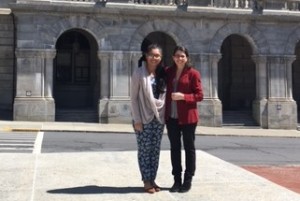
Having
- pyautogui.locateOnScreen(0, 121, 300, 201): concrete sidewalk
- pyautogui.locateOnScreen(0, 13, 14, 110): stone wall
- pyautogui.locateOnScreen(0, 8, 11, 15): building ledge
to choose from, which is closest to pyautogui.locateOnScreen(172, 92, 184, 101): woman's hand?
pyautogui.locateOnScreen(0, 121, 300, 201): concrete sidewalk

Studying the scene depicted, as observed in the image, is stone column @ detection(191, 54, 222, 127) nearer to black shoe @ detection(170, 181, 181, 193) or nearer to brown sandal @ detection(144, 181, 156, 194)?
black shoe @ detection(170, 181, 181, 193)

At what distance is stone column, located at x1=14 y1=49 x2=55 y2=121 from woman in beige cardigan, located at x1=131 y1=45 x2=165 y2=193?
17.2 meters

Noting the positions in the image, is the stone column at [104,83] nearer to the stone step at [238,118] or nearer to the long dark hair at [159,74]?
the stone step at [238,118]

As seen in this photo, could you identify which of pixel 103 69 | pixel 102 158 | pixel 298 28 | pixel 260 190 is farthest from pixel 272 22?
pixel 260 190

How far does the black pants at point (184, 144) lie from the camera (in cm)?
656

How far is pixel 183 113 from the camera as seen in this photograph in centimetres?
651

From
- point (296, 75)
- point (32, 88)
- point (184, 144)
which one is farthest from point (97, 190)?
point (296, 75)

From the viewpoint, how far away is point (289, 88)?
26.0m

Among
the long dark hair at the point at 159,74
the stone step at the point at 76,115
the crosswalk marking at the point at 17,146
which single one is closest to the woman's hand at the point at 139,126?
the long dark hair at the point at 159,74

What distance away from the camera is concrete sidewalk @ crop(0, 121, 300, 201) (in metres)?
6.23

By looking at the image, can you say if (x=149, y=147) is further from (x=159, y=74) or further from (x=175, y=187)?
(x=159, y=74)

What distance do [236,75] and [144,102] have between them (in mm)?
23537

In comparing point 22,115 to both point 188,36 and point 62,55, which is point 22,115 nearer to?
point 62,55

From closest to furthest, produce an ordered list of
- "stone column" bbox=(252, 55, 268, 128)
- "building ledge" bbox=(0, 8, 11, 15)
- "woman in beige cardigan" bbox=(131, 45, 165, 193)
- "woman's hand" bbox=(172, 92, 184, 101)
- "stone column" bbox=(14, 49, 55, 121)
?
"woman's hand" bbox=(172, 92, 184, 101) → "woman in beige cardigan" bbox=(131, 45, 165, 193) → "stone column" bbox=(14, 49, 55, 121) → "stone column" bbox=(252, 55, 268, 128) → "building ledge" bbox=(0, 8, 11, 15)
